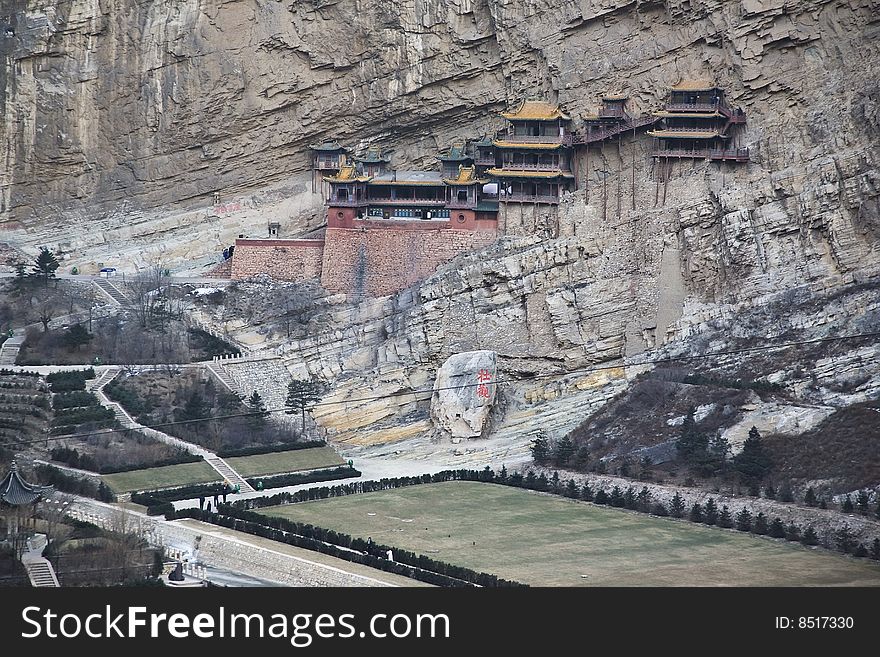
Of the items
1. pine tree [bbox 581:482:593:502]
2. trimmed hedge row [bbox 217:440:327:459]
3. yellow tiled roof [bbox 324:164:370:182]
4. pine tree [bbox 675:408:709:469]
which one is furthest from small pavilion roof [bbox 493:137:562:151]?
pine tree [bbox 581:482:593:502]

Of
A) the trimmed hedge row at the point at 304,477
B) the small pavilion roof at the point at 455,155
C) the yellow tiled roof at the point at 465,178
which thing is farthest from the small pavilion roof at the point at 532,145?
the trimmed hedge row at the point at 304,477

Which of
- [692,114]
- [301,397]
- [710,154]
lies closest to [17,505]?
[301,397]

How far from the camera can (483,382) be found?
194 ft

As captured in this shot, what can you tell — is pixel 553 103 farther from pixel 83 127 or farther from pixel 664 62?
pixel 83 127

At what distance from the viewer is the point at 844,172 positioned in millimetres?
58438

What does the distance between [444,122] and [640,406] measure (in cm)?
1684

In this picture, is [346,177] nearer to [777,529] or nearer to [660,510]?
[660,510]

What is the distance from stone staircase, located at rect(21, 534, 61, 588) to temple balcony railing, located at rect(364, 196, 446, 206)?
960 inches

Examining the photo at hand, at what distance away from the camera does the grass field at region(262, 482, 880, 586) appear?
137 feet

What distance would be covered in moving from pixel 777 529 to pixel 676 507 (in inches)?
144

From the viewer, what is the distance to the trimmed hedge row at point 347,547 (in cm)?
4162

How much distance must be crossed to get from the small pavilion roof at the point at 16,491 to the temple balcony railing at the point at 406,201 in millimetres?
23011
